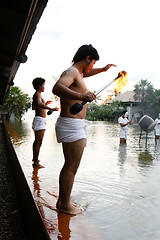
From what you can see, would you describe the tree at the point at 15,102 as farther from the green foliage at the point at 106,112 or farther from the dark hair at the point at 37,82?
the dark hair at the point at 37,82

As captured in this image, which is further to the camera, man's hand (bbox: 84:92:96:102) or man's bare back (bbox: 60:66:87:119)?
man's bare back (bbox: 60:66:87:119)

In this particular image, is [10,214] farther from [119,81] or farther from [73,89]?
[119,81]

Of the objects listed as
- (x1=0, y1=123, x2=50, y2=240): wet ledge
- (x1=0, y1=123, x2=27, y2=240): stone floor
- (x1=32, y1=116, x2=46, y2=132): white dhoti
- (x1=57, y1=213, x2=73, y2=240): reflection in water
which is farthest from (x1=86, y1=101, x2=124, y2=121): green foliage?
(x1=57, y1=213, x2=73, y2=240): reflection in water

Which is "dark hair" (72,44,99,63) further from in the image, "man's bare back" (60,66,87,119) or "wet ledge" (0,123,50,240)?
"wet ledge" (0,123,50,240)

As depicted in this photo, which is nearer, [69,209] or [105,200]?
[69,209]

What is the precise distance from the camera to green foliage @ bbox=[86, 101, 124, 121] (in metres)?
49.1

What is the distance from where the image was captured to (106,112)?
49750 millimetres

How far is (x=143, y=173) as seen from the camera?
18.2 ft

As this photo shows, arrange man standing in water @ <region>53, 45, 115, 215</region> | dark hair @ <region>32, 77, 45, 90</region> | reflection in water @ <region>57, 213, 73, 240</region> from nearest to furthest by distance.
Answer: reflection in water @ <region>57, 213, 73, 240</region>
man standing in water @ <region>53, 45, 115, 215</region>
dark hair @ <region>32, 77, 45, 90</region>


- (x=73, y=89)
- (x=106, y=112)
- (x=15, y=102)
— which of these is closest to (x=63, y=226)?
(x=73, y=89)

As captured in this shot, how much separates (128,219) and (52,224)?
879 millimetres

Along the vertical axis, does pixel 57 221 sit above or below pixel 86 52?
below

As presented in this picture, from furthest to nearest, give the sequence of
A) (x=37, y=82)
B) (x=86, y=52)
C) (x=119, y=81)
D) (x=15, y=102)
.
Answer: (x=15, y=102), (x=37, y=82), (x=119, y=81), (x=86, y=52)

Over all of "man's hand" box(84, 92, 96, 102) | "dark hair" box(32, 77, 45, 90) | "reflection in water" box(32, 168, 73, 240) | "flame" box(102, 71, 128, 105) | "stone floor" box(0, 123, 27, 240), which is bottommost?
"stone floor" box(0, 123, 27, 240)
